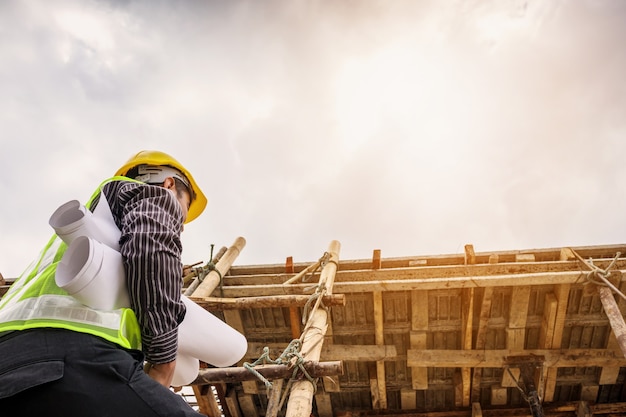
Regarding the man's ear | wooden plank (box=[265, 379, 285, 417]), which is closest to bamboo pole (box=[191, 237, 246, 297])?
wooden plank (box=[265, 379, 285, 417])

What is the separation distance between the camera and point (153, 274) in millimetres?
1530

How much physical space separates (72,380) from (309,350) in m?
A: 2.91

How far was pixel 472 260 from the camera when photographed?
6816mm

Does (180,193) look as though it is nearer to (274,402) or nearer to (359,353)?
(274,402)

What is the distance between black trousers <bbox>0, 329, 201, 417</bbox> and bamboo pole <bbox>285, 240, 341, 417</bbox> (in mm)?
2038

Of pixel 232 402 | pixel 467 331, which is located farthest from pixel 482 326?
pixel 232 402

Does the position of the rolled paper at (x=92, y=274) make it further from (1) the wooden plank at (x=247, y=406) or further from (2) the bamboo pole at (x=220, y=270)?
(1) the wooden plank at (x=247, y=406)

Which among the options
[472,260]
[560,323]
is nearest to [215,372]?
[472,260]

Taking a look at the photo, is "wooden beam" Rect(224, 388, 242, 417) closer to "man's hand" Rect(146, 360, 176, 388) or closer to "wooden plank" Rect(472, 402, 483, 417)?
"wooden plank" Rect(472, 402, 483, 417)

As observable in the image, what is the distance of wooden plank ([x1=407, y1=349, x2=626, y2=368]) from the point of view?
20.7 feet

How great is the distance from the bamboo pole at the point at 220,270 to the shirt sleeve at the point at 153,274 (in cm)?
405

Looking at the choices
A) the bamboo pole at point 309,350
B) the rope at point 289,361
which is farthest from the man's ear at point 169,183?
the bamboo pole at point 309,350

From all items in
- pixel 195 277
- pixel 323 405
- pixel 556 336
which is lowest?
pixel 323 405

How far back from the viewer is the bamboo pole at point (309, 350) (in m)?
3.25
